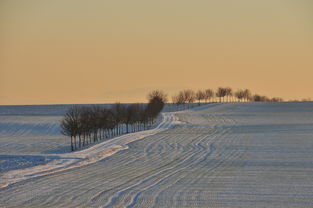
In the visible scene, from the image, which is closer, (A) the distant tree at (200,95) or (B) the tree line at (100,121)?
(B) the tree line at (100,121)

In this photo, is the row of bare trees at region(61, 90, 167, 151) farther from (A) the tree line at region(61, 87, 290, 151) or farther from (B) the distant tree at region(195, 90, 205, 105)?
(B) the distant tree at region(195, 90, 205, 105)

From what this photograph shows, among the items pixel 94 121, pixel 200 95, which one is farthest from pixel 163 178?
pixel 200 95

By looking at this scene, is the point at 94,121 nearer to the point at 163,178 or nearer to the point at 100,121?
the point at 100,121

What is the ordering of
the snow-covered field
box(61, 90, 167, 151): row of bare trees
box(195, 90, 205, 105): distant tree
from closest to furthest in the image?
the snow-covered field → box(61, 90, 167, 151): row of bare trees → box(195, 90, 205, 105): distant tree

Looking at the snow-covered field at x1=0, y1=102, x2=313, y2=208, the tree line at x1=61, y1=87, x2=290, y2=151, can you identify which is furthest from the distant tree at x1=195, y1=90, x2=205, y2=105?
the snow-covered field at x1=0, y1=102, x2=313, y2=208

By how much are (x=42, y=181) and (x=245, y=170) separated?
10.4 m

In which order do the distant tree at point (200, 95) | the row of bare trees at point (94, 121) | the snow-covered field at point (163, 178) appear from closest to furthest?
the snow-covered field at point (163, 178), the row of bare trees at point (94, 121), the distant tree at point (200, 95)

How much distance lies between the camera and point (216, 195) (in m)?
19.0

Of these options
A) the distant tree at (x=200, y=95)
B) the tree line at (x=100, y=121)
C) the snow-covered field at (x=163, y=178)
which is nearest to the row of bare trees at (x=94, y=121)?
the tree line at (x=100, y=121)

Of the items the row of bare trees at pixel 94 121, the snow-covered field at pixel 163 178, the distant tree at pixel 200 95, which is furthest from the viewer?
the distant tree at pixel 200 95

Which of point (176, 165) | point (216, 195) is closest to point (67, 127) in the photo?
point (176, 165)

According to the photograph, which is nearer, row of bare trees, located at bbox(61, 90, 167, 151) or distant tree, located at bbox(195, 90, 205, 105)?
row of bare trees, located at bbox(61, 90, 167, 151)

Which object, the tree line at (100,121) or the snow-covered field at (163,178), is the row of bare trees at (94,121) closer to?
the tree line at (100,121)

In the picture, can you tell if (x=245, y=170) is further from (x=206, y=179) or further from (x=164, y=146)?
(x=164, y=146)
